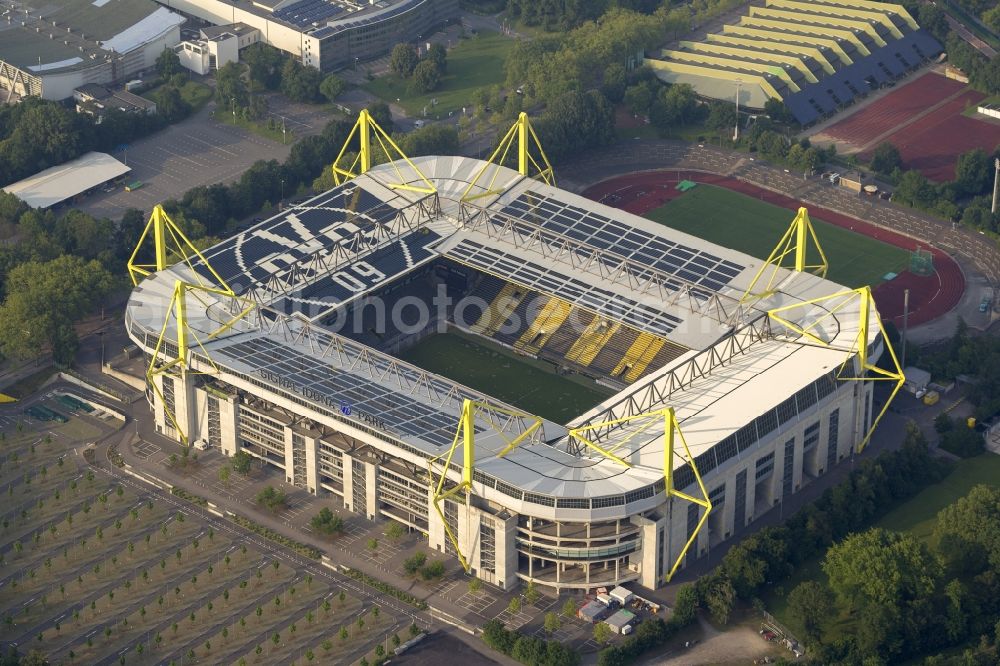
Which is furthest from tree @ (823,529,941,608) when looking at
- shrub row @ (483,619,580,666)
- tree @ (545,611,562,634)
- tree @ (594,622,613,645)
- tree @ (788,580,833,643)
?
shrub row @ (483,619,580,666)

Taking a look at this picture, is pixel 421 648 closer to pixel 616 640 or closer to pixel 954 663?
pixel 616 640

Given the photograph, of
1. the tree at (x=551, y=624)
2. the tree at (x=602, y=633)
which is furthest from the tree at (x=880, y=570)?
the tree at (x=551, y=624)

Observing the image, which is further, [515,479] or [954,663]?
[515,479]

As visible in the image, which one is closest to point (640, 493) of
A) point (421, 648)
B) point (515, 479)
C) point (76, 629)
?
point (515, 479)

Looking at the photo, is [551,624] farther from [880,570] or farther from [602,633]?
[880,570]

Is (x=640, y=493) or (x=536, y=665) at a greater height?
(x=640, y=493)

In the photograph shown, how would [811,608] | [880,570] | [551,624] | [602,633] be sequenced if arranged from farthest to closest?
[551,624]
[880,570]
[811,608]
[602,633]

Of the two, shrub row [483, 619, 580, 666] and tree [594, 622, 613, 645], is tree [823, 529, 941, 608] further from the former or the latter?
shrub row [483, 619, 580, 666]

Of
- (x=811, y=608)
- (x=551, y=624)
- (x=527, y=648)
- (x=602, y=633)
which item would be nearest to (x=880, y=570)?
(x=811, y=608)
